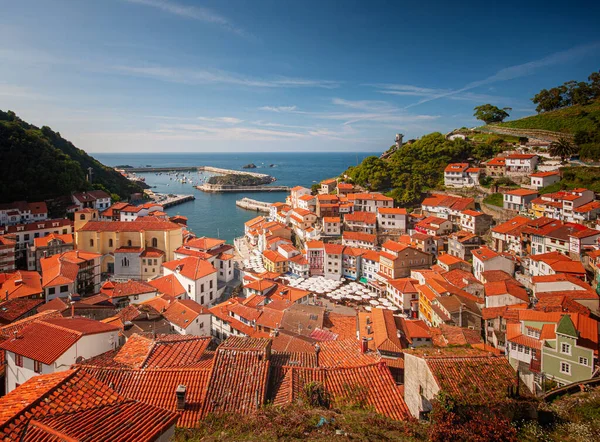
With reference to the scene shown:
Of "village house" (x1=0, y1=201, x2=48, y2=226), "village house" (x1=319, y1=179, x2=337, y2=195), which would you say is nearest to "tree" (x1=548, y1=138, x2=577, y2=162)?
"village house" (x1=319, y1=179, x2=337, y2=195)

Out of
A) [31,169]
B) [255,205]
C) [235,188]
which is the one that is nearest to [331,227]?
[255,205]

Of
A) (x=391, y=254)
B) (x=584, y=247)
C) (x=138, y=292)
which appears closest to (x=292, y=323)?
(x=138, y=292)

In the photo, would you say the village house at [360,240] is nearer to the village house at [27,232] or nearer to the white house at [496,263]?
the white house at [496,263]

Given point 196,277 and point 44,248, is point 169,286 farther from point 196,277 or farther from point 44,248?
point 44,248

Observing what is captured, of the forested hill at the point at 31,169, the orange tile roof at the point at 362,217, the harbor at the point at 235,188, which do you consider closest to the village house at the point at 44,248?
the forested hill at the point at 31,169

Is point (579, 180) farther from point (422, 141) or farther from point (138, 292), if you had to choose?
point (138, 292)

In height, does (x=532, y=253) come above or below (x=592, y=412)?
below
